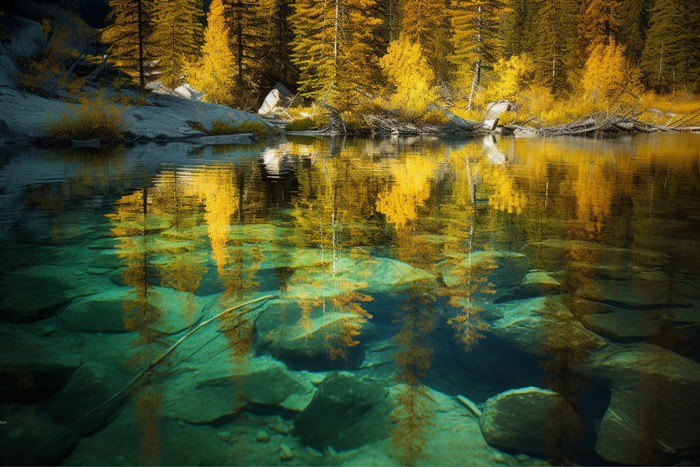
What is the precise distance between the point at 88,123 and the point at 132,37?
34.6 feet

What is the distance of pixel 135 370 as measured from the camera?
6.23 ft

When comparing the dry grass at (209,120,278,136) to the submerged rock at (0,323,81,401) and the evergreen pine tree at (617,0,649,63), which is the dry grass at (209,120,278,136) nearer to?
the submerged rock at (0,323,81,401)

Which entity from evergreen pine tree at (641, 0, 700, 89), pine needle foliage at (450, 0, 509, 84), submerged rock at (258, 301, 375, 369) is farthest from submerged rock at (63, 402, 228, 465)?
evergreen pine tree at (641, 0, 700, 89)

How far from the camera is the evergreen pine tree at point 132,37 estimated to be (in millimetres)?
20781

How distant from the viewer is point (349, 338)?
2.20 m

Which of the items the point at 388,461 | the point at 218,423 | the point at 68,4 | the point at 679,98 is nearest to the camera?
the point at 388,461

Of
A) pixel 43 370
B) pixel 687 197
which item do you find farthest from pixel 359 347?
pixel 687 197

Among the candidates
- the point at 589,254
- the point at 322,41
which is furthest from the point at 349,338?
the point at 322,41

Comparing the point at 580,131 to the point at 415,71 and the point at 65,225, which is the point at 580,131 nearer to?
the point at 415,71

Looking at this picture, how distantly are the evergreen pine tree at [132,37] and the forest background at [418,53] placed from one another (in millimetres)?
71

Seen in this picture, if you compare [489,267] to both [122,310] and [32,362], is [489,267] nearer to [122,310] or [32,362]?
[122,310]

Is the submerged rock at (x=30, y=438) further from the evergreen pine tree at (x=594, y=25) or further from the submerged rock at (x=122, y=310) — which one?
the evergreen pine tree at (x=594, y=25)

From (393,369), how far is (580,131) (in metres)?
29.0

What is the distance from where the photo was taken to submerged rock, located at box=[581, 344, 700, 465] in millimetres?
1408
